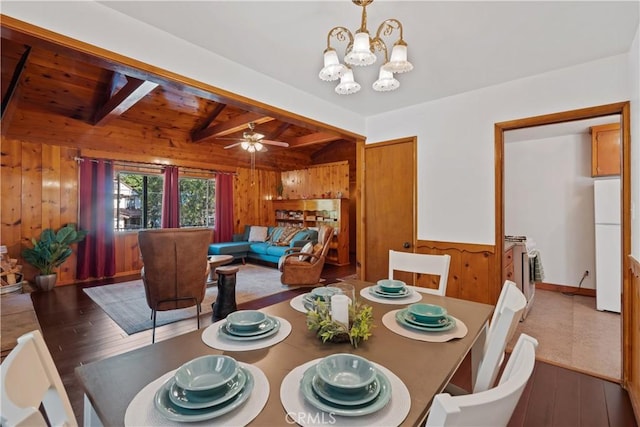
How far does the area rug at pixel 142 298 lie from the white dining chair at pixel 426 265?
2.57 metres

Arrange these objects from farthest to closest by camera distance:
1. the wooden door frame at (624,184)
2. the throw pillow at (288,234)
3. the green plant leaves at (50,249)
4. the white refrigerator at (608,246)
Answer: the throw pillow at (288,234), the green plant leaves at (50,249), the white refrigerator at (608,246), the wooden door frame at (624,184)

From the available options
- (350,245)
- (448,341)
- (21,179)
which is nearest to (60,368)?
(448,341)

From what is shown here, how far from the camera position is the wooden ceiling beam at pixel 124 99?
328 centimetres

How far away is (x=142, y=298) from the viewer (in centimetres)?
403

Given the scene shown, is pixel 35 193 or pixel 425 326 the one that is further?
pixel 35 193

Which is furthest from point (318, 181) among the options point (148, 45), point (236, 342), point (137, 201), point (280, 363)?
point (280, 363)

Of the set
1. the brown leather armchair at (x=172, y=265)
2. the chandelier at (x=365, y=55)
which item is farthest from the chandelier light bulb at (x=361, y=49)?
the brown leather armchair at (x=172, y=265)

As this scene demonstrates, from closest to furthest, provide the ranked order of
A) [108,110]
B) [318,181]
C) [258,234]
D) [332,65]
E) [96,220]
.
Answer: [332,65], [108,110], [96,220], [258,234], [318,181]

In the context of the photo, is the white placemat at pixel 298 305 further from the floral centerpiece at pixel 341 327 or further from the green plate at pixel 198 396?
the green plate at pixel 198 396

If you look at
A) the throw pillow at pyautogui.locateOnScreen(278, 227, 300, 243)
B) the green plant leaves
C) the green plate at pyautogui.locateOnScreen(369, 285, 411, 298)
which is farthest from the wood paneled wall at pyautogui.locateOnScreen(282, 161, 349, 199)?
the green plate at pyautogui.locateOnScreen(369, 285, 411, 298)

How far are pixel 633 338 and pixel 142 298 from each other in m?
5.15

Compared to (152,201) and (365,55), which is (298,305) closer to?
(365,55)

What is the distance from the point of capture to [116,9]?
1715 mm

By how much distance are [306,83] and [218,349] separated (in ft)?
7.93
